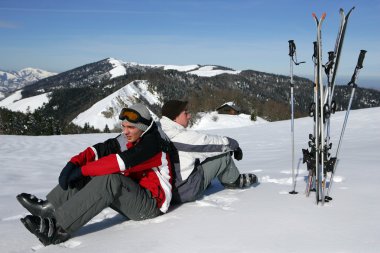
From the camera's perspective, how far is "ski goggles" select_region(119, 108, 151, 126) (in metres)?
3.71

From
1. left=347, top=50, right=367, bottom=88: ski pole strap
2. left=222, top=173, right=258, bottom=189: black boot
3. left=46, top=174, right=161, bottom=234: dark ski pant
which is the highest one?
left=347, top=50, right=367, bottom=88: ski pole strap

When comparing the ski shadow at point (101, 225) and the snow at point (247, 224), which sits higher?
the snow at point (247, 224)

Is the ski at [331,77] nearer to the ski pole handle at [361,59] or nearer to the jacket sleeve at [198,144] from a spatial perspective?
the ski pole handle at [361,59]

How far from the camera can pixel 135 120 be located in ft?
12.2

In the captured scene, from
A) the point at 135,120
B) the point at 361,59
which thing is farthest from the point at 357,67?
the point at 135,120

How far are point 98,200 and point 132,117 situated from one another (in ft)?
3.12

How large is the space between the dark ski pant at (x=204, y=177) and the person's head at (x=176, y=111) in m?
0.63

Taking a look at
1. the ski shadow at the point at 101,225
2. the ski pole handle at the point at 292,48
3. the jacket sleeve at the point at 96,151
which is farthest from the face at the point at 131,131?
the ski pole handle at the point at 292,48

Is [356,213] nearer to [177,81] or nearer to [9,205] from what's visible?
[9,205]

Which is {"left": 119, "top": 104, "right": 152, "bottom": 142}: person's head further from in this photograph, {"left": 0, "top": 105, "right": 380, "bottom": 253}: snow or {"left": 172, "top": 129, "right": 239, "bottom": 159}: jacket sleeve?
{"left": 0, "top": 105, "right": 380, "bottom": 253}: snow

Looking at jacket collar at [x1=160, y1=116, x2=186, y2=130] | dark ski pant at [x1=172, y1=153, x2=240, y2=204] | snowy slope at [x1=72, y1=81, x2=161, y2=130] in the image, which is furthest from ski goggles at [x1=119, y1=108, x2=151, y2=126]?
snowy slope at [x1=72, y1=81, x2=161, y2=130]

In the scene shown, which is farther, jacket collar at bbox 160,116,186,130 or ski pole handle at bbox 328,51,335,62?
jacket collar at bbox 160,116,186,130

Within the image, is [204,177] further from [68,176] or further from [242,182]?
[68,176]

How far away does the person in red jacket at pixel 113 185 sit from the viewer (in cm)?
320
